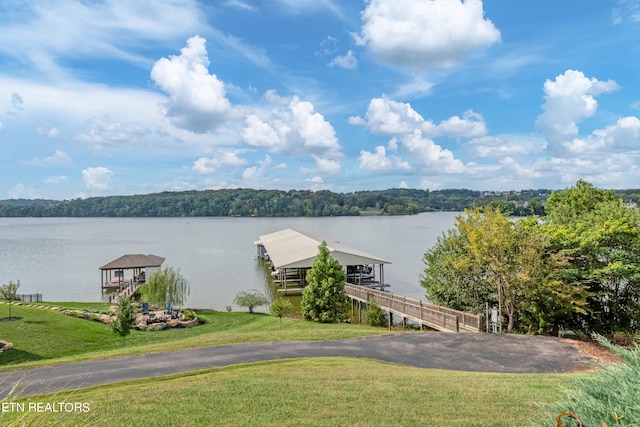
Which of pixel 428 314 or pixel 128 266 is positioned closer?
pixel 428 314

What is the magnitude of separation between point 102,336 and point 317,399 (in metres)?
14.6

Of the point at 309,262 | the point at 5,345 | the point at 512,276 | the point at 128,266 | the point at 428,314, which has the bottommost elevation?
the point at 428,314

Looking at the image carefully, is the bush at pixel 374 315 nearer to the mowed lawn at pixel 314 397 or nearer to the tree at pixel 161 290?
the mowed lawn at pixel 314 397

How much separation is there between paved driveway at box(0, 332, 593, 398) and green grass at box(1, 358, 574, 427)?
1.06m

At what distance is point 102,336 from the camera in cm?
1861

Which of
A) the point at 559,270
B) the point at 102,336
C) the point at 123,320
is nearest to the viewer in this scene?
the point at 123,320

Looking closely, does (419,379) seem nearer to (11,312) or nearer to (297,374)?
(297,374)

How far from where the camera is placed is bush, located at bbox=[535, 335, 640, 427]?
2.98 meters

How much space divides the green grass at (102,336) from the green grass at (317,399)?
4289 millimetres

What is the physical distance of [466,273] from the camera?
69.3 ft

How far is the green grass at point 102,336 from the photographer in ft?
46.0

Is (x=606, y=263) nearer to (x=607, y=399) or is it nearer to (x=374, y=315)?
(x=374, y=315)

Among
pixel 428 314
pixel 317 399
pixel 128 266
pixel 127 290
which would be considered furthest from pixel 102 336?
pixel 128 266

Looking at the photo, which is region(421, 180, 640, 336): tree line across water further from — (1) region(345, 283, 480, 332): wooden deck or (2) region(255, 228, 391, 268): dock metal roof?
(2) region(255, 228, 391, 268): dock metal roof
